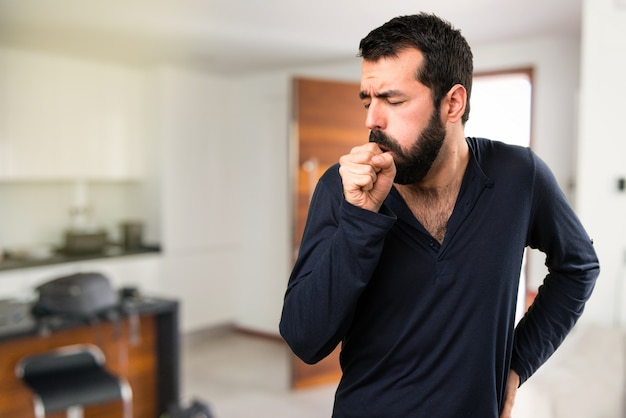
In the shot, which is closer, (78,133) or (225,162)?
(78,133)

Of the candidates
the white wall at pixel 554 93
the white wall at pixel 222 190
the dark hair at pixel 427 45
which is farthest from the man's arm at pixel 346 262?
the white wall at pixel 222 190

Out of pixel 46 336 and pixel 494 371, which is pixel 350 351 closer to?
pixel 494 371

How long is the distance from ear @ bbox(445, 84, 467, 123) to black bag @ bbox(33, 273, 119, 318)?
2.17 m

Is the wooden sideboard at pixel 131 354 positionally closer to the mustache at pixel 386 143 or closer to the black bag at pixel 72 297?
the black bag at pixel 72 297

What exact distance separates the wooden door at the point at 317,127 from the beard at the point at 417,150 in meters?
2.97

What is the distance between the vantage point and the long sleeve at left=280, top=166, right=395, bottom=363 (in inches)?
32.2

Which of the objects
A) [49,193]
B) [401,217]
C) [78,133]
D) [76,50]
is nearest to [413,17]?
[401,217]

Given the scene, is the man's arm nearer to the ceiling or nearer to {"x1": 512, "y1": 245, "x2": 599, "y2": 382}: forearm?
{"x1": 512, "y1": 245, "x2": 599, "y2": 382}: forearm

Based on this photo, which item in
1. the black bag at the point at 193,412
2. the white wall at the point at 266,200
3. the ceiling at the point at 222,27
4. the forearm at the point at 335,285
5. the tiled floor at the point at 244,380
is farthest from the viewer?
the white wall at the point at 266,200

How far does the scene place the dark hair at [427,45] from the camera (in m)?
0.87

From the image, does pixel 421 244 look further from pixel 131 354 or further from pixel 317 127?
pixel 317 127

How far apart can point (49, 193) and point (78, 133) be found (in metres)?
0.56

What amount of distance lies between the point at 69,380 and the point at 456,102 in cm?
219

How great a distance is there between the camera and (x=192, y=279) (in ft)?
16.6
